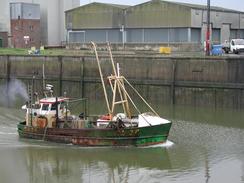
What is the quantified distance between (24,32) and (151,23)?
67.7 feet

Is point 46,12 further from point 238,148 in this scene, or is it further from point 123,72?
point 238,148

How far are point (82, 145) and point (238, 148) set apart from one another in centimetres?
764

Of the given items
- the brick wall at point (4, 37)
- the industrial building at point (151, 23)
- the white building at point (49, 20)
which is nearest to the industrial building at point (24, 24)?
the brick wall at point (4, 37)

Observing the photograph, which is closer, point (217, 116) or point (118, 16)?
point (217, 116)

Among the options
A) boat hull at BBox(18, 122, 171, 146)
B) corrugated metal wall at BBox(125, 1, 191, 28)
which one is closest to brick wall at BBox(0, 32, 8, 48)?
corrugated metal wall at BBox(125, 1, 191, 28)

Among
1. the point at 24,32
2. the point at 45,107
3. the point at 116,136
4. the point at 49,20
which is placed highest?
the point at 49,20

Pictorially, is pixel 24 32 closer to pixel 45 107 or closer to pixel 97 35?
pixel 97 35

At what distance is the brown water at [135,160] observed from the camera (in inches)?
958

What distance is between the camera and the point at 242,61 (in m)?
40.1

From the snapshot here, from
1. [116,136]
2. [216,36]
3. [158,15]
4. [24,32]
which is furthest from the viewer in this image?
[24,32]

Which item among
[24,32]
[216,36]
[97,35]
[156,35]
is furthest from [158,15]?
[24,32]

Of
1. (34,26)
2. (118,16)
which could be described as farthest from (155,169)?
(34,26)

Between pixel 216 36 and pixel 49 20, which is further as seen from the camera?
pixel 49 20

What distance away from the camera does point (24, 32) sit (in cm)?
7575
